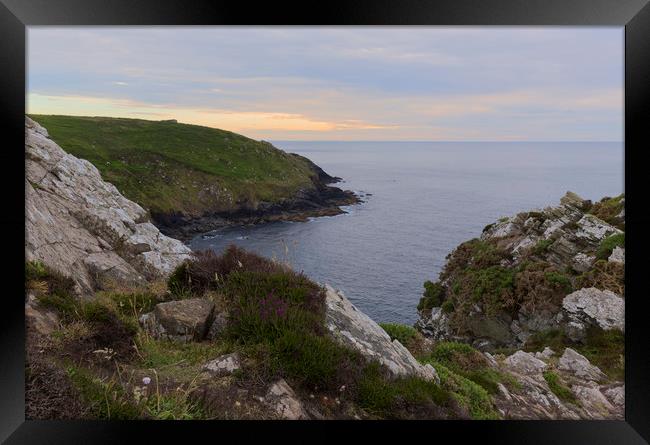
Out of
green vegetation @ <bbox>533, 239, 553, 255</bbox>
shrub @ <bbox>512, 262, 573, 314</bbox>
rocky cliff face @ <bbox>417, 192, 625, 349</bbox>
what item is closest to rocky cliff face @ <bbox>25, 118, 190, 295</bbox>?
rocky cliff face @ <bbox>417, 192, 625, 349</bbox>

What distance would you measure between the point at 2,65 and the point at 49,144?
8284mm

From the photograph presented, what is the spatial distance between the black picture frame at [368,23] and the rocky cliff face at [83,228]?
77.7 inches

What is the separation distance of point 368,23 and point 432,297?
620 inches

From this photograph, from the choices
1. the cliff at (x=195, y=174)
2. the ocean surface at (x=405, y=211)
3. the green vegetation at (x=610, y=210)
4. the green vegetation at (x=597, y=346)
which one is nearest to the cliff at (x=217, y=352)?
the ocean surface at (x=405, y=211)

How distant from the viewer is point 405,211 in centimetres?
5116

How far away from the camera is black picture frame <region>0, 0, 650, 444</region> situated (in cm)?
546

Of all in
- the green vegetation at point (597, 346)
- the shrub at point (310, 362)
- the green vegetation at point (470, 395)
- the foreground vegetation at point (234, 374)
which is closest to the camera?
the foreground vegetation at point (234, 374)

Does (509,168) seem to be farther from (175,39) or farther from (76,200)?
(76,200)

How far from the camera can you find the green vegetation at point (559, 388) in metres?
7.63

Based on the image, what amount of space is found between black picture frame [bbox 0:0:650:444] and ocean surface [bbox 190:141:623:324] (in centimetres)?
381

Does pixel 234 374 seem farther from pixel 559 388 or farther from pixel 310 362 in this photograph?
pixel 559 388

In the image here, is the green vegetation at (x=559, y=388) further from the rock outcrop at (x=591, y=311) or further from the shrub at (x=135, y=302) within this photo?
the shrub at (x=135, y=302)

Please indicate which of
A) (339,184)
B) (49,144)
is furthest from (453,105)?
(49,144)

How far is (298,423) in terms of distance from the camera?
5152mm
